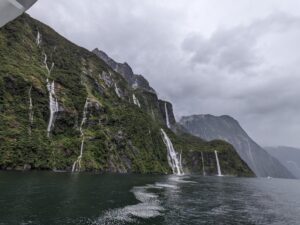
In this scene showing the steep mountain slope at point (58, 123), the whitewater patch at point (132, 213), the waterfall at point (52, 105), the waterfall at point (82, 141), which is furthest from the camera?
the waterfall at point (52, 105)

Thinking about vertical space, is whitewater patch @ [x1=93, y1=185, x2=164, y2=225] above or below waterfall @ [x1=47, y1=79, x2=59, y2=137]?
below

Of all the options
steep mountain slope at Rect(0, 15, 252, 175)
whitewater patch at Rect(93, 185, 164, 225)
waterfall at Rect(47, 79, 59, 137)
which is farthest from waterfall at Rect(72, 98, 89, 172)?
whitewater patch at Rect(93, 185, 164, 225)

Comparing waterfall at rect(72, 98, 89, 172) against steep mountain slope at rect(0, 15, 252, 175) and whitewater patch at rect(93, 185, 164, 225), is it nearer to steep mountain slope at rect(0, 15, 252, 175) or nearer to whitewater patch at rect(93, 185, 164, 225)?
steep mountain slope at rect(0, 15, 252, 175)

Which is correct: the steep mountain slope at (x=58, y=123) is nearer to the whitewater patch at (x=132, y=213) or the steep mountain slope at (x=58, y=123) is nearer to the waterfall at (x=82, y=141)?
the waterfall at (x=82, y=141)

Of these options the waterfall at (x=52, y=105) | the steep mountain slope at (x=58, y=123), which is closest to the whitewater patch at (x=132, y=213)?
the steep mountain slope at (x=58, y=123)

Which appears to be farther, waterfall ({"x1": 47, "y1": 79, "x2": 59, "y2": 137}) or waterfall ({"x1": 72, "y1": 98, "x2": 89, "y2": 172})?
waterfall ({"x1": 47, "y1": 79, "x2": 59, "y2": 137})

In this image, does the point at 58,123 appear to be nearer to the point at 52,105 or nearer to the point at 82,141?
the point at 52,105

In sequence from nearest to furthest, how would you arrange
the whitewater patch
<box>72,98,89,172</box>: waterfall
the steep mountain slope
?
the whitewater patch
the steep mountain slope
<box>72,98,89,172</box>: waterfall

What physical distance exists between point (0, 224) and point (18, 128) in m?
89.9

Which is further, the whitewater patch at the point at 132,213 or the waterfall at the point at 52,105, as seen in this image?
the waterfall at the point at 52,105

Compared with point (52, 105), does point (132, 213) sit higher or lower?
lower

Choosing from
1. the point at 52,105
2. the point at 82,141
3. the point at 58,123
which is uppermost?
the point at 52,105

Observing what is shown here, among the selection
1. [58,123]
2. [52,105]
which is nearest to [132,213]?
[58,123]

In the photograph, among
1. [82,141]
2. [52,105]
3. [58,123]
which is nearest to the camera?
[82,141]
